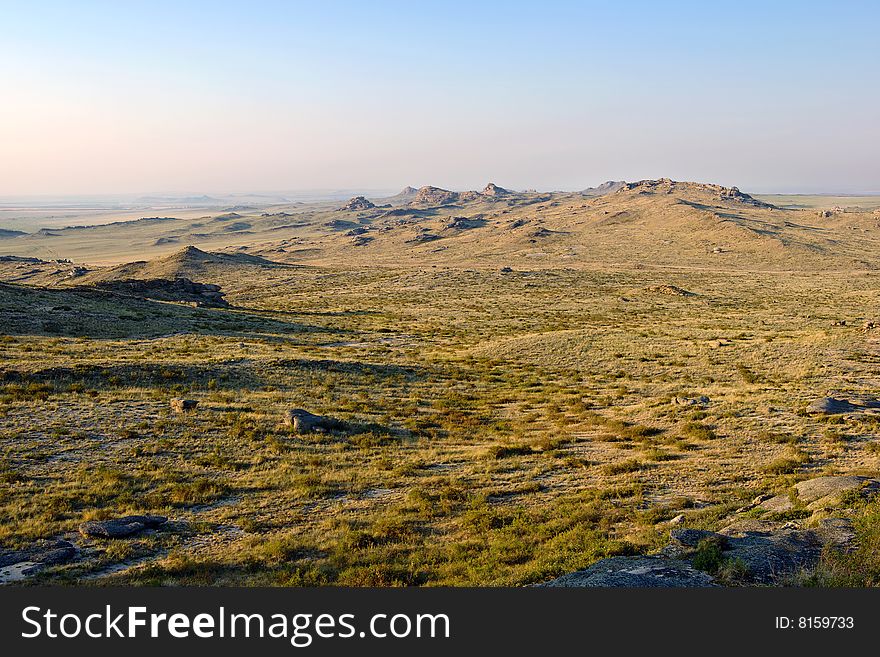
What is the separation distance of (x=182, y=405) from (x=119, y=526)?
12.0 m

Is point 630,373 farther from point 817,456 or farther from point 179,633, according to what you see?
point 179,633

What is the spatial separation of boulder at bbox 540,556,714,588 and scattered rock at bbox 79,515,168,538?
12041mm

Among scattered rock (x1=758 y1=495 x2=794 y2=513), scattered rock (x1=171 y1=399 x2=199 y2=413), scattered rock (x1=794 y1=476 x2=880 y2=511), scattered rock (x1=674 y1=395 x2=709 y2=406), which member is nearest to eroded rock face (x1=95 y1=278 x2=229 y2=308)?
scattered rock (x1=171 y1=399 x2=199 y2=413)

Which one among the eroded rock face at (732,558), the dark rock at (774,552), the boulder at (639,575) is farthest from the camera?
the dark rock at (774,552)

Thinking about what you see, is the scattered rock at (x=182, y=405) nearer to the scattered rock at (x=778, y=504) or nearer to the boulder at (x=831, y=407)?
the scattered rock at (x=778, y=504)

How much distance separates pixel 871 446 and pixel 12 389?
40223 mm

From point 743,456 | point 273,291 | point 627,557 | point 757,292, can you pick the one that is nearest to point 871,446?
point 743,456

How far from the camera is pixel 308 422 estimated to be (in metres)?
25.2

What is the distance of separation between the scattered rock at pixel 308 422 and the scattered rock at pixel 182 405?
5050 millimetres

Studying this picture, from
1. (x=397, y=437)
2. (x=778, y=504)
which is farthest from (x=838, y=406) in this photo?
(x=397, y=437)

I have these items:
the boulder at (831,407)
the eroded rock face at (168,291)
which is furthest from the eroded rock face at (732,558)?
the eroded rock face at (168,291)

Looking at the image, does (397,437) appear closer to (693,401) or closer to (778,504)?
(778,504)

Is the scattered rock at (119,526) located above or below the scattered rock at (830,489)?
below

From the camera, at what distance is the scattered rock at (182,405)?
26125mm
